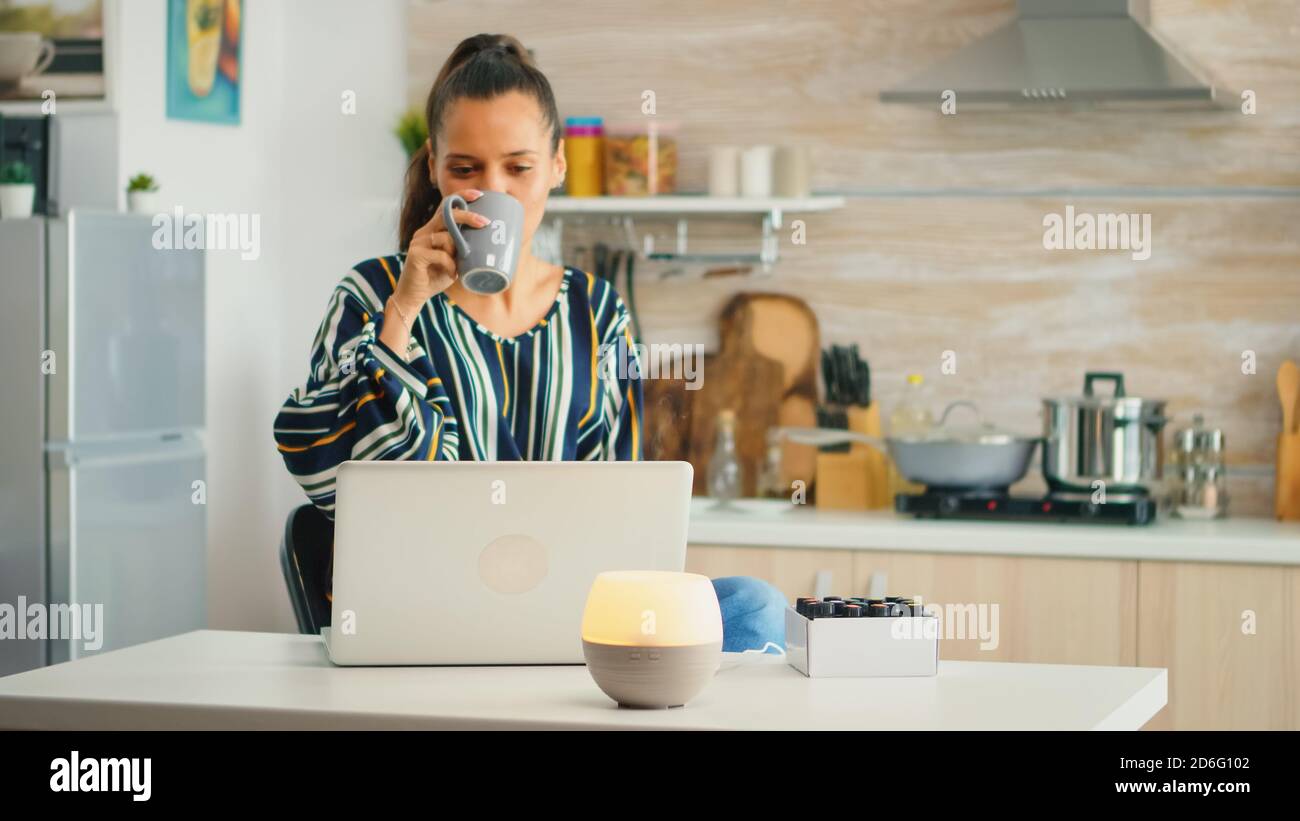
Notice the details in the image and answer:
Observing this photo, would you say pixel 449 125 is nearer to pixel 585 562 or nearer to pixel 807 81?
pixel 585 562

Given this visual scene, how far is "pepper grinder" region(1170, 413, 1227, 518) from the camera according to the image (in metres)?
3.39

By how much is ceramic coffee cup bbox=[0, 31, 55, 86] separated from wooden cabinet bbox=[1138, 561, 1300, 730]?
2.77 metres

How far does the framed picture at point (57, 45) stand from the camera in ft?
12.0

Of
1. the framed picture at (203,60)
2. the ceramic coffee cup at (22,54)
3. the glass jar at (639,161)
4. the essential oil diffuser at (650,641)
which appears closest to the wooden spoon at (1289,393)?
the glass jar at (639,161)

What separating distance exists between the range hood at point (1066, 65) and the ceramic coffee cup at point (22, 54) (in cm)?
200

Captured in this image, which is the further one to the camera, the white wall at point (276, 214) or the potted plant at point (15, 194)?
the white wall at point (276, 214)

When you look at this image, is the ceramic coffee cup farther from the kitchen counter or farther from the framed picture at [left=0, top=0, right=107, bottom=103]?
the kitchen counter

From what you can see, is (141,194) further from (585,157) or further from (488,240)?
(488,240)

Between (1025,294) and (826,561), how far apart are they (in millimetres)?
904

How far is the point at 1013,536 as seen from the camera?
10.3 ft

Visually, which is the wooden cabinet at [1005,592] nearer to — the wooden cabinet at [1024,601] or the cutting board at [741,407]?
the wooden cabinet at [1024,601]

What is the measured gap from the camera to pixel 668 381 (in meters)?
3.82

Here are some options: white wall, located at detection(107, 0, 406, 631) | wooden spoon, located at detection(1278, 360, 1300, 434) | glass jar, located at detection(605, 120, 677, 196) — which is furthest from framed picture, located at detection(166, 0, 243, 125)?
wooden spoon, located at detection(1278, 360, 1300, 434)

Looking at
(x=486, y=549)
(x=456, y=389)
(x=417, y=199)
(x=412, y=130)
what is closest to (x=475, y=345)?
(x=456, y=389)
